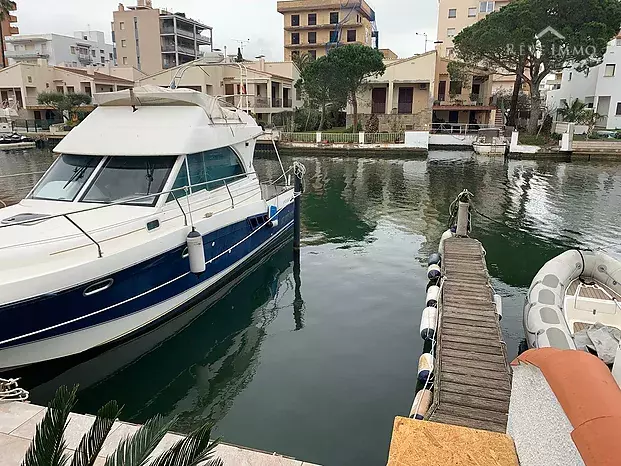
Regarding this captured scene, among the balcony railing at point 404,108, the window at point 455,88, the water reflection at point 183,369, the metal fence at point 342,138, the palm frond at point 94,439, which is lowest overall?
the water reflection at point 183,369

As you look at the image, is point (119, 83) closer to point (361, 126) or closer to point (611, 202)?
point (361, 126)

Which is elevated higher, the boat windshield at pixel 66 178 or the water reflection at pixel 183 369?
the boat windshield at pixel 66 178

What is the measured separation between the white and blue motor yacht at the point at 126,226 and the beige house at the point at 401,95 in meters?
32.9

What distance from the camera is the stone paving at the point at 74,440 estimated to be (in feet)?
14.1

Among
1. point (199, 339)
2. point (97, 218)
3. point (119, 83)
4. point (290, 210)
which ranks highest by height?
point (119, 83)

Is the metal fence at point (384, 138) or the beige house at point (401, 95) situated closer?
the metal fence at point (384, 138)

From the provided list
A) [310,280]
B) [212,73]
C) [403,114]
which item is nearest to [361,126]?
[403,114]

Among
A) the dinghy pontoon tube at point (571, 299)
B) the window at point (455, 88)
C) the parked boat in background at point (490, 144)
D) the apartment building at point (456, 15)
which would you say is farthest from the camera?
the apartment building at point (456, 15)

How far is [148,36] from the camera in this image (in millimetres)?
63312

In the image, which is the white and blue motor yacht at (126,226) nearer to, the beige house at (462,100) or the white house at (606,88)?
the white house at (606,88)

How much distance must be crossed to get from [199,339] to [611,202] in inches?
726

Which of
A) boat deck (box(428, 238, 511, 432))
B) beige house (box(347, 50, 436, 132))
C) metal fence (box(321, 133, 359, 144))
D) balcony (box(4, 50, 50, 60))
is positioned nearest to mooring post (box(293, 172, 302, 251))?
boat deck (box(428, 238, 511, 432))

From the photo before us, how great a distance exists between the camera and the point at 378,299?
996 centimetres

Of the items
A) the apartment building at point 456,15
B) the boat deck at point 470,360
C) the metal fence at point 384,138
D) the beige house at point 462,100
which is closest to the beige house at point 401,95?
the beige house at point 462,100
